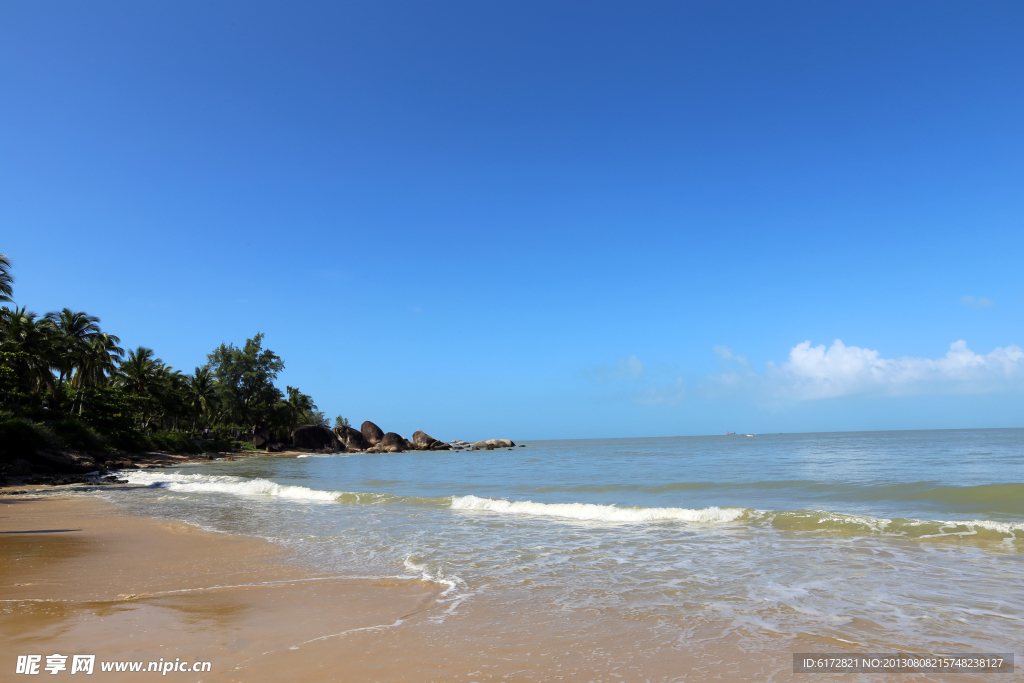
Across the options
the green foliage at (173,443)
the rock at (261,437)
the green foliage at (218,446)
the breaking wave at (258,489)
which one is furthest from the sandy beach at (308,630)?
the rock at (261,437)

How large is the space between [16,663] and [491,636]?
3373 mm

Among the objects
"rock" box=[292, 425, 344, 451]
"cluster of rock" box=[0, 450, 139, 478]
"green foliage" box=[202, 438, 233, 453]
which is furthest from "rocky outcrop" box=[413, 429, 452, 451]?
"cluster of rock" box=[0, 450, 139, 478]

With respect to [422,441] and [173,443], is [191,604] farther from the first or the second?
[422,441]

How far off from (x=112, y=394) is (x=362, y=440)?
3986cm

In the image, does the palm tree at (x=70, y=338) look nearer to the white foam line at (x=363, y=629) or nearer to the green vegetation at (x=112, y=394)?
the green vegetation at (x=112, y=394)

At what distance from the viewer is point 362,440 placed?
8125cm

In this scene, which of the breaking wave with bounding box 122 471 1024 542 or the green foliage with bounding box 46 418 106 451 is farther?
the green foliage with bounding box 46 418 106 451

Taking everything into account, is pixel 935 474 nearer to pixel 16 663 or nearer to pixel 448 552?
pixel 448 552

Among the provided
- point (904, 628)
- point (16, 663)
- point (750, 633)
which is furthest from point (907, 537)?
point (16, 663)

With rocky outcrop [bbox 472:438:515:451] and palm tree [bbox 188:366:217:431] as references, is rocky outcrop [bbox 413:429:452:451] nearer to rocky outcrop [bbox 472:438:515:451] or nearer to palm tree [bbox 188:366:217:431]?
rocky outcrop [bbox 472:438:515:451]

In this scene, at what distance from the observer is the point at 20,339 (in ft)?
118

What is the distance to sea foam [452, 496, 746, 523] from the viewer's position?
1143 centimetres

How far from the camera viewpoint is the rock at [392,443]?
77.4 metres

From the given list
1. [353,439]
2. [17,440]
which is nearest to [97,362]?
[17,440]
